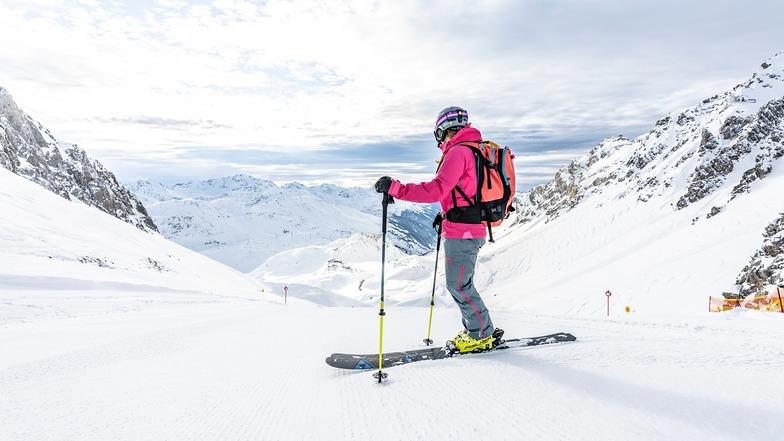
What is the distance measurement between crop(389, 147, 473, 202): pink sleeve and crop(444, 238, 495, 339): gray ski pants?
64 centimetres

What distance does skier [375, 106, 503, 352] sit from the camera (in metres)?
4.38

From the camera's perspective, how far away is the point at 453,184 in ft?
14.3

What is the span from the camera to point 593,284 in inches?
2406

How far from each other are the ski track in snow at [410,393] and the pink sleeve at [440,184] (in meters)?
1.68

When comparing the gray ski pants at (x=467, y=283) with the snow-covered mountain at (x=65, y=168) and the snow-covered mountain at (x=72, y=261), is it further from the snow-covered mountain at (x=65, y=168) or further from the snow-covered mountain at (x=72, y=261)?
the snow-covered mountain at (x=65, y=168)

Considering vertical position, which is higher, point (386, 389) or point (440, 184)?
point (440, 184)

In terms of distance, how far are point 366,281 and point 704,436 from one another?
135446mm

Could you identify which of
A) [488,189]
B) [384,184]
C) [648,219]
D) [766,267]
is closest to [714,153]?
[648,219]

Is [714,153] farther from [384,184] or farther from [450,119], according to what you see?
[384,184]

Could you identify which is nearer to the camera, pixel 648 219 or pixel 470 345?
pixel 470 345

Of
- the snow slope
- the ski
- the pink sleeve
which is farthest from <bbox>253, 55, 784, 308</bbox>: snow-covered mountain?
the pink sleeve

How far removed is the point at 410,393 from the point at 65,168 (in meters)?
180

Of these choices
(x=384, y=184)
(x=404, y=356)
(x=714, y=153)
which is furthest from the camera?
(x=714, y=153)

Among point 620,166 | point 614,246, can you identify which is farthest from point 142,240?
point 620,166
